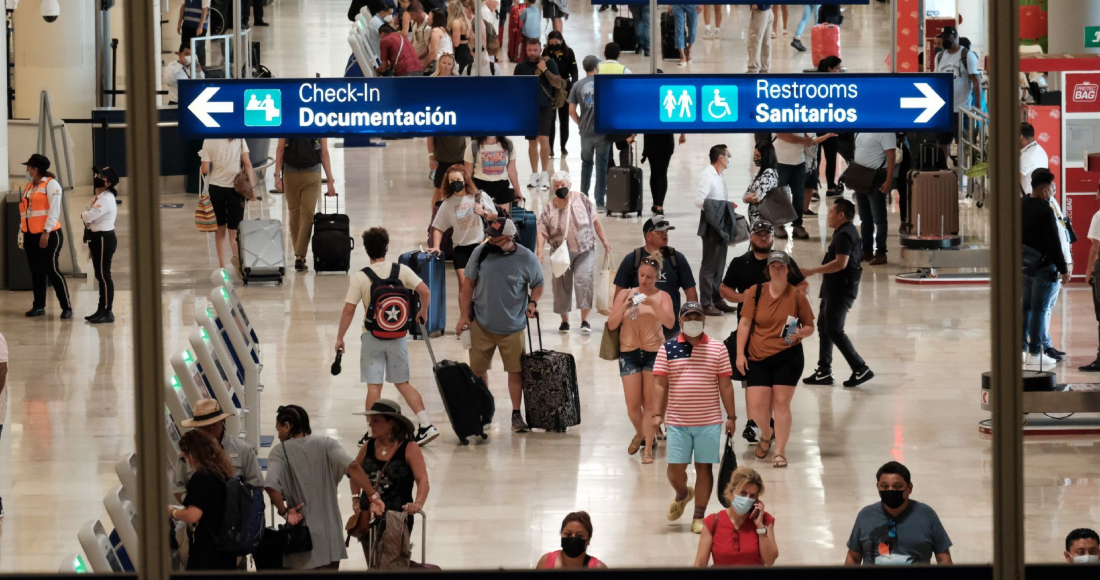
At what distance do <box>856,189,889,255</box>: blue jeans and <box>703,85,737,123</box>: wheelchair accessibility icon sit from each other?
24.6ft

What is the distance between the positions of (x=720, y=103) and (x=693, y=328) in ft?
4.22

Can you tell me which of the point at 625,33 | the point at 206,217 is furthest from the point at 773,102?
the point at 625,33

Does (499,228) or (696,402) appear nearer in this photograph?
(696,402)

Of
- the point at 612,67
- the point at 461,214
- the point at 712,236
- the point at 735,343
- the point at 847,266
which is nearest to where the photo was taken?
the point at 735,343

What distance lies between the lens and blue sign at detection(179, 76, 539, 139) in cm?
961

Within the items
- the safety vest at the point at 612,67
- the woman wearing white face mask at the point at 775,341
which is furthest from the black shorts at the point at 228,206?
the woman wearing white face mask at the point at 775,341

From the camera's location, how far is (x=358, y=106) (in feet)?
31.9

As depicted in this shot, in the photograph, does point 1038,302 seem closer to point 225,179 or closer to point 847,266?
point 847,266

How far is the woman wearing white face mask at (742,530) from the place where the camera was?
7980mm

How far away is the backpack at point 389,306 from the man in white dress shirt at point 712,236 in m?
3.74

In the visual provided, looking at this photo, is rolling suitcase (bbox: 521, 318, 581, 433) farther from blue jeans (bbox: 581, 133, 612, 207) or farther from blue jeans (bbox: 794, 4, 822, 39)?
blue jeans (bbox: 794, 4, 822, 39)

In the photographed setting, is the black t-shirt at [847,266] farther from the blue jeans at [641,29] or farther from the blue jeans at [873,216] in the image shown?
the blue jeans at [641,29]

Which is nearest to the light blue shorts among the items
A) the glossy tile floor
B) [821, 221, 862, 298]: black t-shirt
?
the glossy tile floor

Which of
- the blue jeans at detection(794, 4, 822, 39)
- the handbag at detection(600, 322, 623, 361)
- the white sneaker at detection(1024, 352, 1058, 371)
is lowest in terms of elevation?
the white sneaker at detection(1024, 352, 1058, 371)
